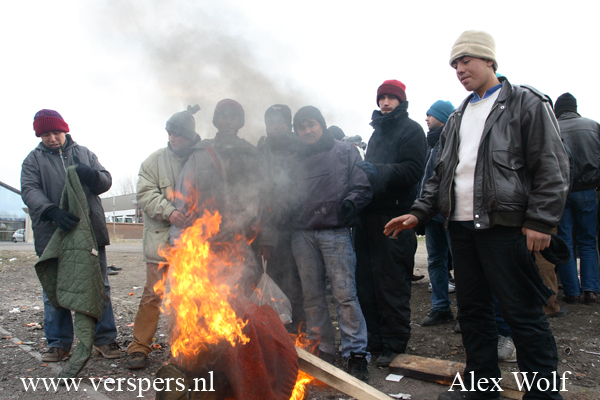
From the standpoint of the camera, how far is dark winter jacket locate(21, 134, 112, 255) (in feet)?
11.9

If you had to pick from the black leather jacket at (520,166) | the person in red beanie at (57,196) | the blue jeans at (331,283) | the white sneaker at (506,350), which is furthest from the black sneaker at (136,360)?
the white sneaker at (506,350)

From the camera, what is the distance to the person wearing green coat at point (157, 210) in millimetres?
3475

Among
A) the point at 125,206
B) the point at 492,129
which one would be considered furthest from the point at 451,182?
the point at 125,206

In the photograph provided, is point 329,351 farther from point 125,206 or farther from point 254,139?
point 125,206

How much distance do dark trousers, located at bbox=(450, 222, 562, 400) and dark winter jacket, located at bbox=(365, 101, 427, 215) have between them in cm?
87

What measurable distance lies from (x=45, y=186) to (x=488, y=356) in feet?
13.1

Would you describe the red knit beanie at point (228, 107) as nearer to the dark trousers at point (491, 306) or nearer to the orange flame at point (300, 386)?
the dark trousers at point (491, 306)

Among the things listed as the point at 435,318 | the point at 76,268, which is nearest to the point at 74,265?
the point at 76,268

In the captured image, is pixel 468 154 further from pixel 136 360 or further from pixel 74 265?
pixel 74 265

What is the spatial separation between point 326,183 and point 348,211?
14.1 inches

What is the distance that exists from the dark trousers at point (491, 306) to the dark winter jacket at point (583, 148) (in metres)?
2.96

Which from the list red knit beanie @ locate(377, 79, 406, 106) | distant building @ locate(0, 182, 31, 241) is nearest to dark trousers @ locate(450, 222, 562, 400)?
red knit beanie @ locate(377, 79, 406, 106)

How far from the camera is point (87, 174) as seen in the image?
362cm

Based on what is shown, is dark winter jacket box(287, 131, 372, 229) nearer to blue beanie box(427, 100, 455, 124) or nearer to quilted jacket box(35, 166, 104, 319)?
blue beanie box(427, 100, 455, 124)
